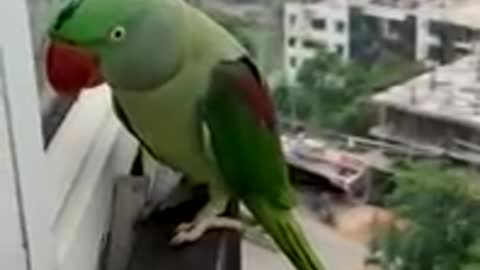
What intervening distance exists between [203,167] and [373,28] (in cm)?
33

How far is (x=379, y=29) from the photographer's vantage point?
1003mm

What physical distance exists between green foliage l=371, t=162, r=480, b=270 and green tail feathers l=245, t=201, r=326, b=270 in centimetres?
20

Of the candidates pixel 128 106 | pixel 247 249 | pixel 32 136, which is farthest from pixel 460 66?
pixel 32 136

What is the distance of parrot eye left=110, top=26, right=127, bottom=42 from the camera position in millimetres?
665

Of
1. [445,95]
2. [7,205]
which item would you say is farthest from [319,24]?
[7,205]

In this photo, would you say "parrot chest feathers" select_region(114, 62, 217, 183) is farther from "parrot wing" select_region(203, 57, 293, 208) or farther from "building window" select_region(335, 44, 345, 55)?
"building window" select_region(335, 44, 345, 55)

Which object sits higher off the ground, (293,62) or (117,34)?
(117,34)

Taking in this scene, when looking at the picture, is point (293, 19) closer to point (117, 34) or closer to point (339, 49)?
point (339, 49)

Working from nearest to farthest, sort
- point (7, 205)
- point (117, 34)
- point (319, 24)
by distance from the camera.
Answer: point (7, 205) < point (117, 34) < point (319, 24)

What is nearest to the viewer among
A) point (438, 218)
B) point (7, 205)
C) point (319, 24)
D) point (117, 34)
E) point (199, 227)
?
point (7, 205)

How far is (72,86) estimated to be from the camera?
692mm

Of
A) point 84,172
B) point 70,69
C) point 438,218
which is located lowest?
point 438,218

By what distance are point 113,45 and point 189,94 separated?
72 millimetres

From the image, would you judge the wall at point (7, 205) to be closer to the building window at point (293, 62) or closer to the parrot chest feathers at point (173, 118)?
the parrot chest feathers at point (173, 118)
